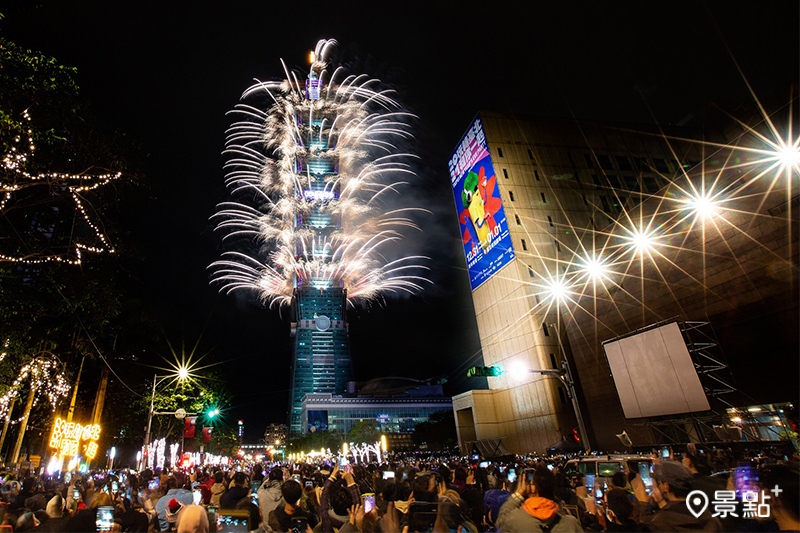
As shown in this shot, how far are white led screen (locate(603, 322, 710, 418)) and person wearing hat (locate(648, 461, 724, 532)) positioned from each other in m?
26.5

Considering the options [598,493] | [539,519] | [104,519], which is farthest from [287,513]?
[598,493]

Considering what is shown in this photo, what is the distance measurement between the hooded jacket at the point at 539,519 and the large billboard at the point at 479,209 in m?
44.3

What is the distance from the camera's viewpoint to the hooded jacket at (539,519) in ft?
12.9

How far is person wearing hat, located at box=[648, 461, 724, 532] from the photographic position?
4.21 m

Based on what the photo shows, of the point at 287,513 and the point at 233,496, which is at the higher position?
the point at 233,496

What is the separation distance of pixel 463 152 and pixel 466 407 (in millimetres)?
35079

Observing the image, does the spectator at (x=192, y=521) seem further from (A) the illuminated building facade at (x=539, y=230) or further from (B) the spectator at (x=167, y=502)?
(A) the illuminated building facade at (x=539, y=230)

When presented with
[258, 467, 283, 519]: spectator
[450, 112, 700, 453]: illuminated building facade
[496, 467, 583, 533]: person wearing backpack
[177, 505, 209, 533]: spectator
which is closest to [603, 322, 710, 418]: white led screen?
[450, 112, 700, 453]: illuminated building facade

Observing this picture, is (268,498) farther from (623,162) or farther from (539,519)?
(623,162)

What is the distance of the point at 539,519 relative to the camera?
4023mm

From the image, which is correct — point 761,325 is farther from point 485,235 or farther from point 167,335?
point 167,335

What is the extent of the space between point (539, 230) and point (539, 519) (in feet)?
158

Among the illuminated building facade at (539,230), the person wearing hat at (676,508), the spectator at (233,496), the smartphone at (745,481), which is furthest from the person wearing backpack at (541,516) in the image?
the illuminated building facade at (539,230)

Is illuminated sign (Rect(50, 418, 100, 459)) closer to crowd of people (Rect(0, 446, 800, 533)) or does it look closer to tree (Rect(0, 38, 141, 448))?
tree (Rect(0, 38, 141, 448))
